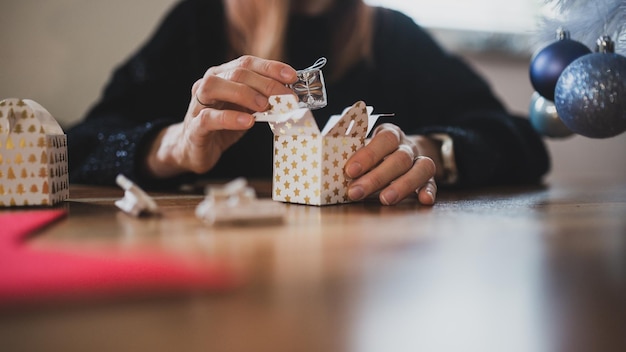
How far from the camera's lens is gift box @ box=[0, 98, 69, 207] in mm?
619

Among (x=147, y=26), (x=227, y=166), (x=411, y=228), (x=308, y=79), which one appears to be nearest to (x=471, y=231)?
(x=411, y=228)

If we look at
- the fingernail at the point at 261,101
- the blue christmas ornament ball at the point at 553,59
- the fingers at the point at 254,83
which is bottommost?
the fingernail at the point at 261,101

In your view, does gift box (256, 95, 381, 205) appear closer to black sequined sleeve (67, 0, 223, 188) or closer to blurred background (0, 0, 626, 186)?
black sequined sleeve (67, 0, 223, 188)

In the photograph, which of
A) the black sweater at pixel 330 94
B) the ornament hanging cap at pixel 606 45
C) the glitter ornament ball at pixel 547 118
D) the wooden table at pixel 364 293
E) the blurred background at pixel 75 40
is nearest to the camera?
the wooden table at pixel 364 293

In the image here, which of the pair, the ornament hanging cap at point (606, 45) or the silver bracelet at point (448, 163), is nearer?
the ornament hanging cap at point (606, 45)

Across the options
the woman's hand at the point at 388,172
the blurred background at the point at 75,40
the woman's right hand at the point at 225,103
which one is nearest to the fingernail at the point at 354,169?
the woman's hand at the point at 388,172

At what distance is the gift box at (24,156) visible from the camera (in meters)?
0.62

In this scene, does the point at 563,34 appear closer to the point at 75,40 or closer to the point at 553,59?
the point at 553,59

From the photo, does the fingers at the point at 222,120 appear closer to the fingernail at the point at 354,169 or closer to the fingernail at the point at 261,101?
the fingernail at the point at 261,101

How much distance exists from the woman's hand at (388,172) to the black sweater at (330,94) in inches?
12.7

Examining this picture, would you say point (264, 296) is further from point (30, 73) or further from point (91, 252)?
point (30, 73)

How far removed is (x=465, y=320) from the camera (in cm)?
32

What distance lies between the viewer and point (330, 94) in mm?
1491

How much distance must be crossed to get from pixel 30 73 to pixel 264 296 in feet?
4.71
